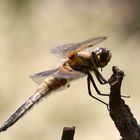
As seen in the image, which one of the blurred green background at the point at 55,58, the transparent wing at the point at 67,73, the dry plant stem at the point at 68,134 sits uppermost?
the blurred green background at the point at 55,58

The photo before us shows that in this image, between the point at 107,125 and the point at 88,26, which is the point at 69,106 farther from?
the point at 88,26

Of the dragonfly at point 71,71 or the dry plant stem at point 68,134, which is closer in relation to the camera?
the dry plant stem at point 68,134

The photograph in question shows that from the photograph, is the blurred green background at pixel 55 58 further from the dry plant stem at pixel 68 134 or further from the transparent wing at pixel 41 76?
the dry plant stem at pixel 68 134

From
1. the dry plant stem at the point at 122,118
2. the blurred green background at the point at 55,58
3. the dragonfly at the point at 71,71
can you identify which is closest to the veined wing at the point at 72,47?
the dragonfly at the point at 71,71

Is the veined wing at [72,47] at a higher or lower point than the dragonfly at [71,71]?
higher

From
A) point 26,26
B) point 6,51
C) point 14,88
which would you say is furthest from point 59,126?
point 26,26

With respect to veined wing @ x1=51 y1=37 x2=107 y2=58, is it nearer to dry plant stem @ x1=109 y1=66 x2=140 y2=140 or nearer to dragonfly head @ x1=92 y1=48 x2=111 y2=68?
dragonfly head @ x1=92 y1=48 x2=111 y2=68

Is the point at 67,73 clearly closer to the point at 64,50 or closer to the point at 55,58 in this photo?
the point at 64,50
